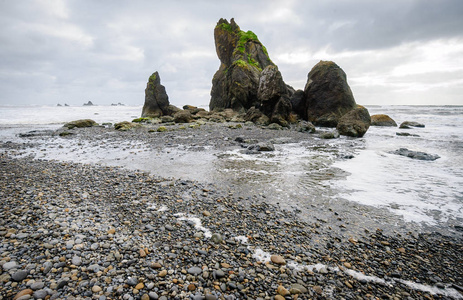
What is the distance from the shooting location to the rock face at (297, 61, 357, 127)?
28094 millimetres

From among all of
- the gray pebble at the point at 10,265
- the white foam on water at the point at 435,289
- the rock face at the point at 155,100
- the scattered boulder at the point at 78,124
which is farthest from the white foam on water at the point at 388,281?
the rock face at the point at 155,100

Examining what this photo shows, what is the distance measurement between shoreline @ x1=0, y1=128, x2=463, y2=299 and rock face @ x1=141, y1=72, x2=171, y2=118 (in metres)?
40.3

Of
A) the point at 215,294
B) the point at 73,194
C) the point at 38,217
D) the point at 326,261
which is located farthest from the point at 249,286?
the point at 73,194

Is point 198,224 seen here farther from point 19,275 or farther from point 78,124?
point 78,124

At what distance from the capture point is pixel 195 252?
398cm

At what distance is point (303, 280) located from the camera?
3.52m

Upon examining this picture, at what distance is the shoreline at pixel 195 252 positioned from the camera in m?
3.19

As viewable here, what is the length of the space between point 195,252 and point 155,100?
45.0 m

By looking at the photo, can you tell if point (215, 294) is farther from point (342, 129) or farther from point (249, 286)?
point (342, 129)

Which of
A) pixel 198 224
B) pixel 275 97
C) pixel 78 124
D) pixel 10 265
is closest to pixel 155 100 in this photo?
pixel 78 124

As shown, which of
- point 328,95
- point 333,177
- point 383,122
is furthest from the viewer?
point 383,122

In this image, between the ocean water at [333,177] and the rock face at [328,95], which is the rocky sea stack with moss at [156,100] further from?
the ocean water at [333,177]

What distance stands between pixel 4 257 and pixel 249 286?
364 centimetres

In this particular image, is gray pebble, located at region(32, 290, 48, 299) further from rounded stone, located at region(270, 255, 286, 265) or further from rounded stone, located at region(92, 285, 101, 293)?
rounded stone, located at region(270, 255, 286, 265)
